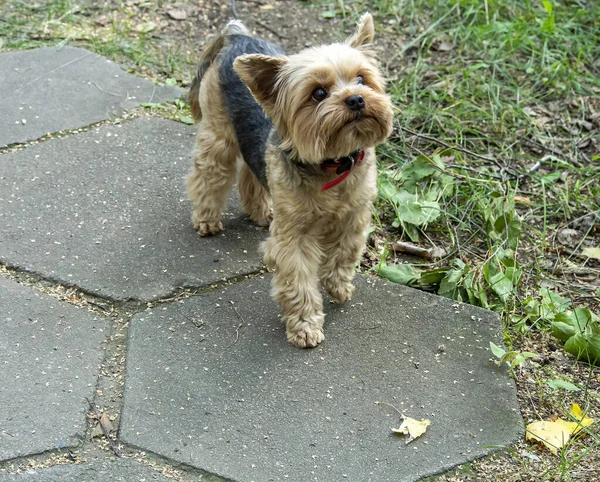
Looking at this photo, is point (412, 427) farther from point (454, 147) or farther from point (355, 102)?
point (454, 147)

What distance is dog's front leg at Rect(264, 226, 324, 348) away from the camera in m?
4.30

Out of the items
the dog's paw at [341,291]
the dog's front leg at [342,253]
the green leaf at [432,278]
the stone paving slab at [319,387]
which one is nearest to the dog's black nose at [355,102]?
the dog's front leg at [342,253]

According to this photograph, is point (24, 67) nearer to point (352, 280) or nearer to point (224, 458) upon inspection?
point (352, 280)

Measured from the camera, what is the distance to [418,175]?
5.67m

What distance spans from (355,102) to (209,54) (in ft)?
5.17

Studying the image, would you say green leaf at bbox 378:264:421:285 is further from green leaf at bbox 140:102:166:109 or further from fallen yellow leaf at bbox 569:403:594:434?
green leaf at bbox 140:102:166:109

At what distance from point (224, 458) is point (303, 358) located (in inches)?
30.6

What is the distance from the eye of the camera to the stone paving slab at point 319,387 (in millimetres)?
3668

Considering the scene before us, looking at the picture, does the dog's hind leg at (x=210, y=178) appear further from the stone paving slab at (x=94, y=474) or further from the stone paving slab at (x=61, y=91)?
the stone paving slab at (x=94, y=474)

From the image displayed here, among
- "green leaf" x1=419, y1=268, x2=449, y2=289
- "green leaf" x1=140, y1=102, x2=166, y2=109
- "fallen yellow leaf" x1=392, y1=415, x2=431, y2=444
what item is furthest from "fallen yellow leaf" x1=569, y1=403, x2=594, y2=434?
"green leaf" x1=140, y1=102, x2=166, y2=109

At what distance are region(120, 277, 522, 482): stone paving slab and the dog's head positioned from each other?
960mm

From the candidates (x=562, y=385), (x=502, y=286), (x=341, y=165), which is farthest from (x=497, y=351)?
(x=341, y=165)

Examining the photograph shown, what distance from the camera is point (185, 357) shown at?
420 centimetres

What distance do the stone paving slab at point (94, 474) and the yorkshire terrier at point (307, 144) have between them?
110 centimetres
